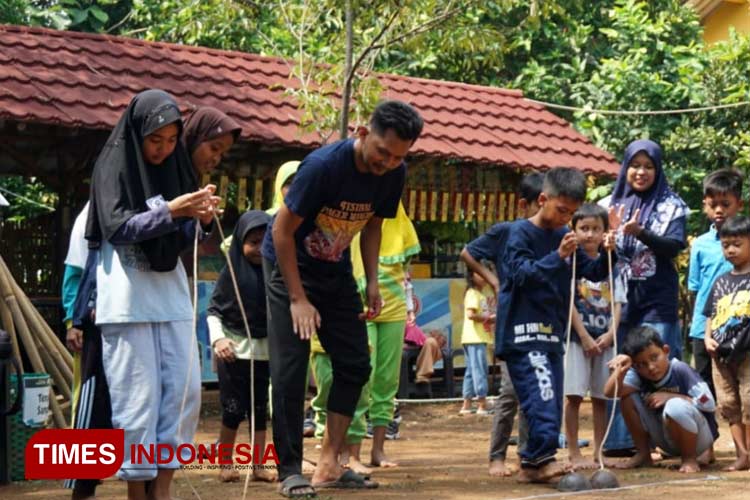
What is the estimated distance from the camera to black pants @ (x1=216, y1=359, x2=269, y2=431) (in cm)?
724

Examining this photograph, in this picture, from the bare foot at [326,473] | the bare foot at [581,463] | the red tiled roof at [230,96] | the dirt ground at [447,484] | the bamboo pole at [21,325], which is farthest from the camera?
the red tiled roof at [230,96]

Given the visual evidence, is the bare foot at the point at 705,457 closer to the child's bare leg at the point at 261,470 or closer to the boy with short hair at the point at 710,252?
the boy with short hair at the point at 710,252

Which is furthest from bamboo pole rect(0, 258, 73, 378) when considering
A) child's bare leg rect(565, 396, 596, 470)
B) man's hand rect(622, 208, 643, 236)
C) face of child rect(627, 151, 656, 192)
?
face of child rect(627, 151, 656, 192)

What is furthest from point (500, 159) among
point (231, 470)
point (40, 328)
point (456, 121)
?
point (231, 470)

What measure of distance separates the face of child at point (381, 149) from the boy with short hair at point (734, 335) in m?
2.63

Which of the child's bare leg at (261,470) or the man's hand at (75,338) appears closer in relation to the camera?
the man's hand at (75,338)

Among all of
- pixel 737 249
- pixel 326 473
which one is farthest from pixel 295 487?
pixel 737 249

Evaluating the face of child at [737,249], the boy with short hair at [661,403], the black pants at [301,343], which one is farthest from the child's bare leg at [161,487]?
the face of child at [737,249]

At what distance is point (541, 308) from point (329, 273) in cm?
115

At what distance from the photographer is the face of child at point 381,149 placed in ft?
20.3

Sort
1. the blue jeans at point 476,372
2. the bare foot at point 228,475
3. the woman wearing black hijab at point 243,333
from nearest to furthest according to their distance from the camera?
the bare foot at point 228,475
the woman wearing black hijab at point 243,333
the blue jeans at point 476,372

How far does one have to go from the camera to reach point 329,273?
6.53 meters

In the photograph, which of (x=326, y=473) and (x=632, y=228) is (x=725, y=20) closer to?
(x=632, y=228)

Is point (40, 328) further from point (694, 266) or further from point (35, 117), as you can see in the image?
point (694, 266)
